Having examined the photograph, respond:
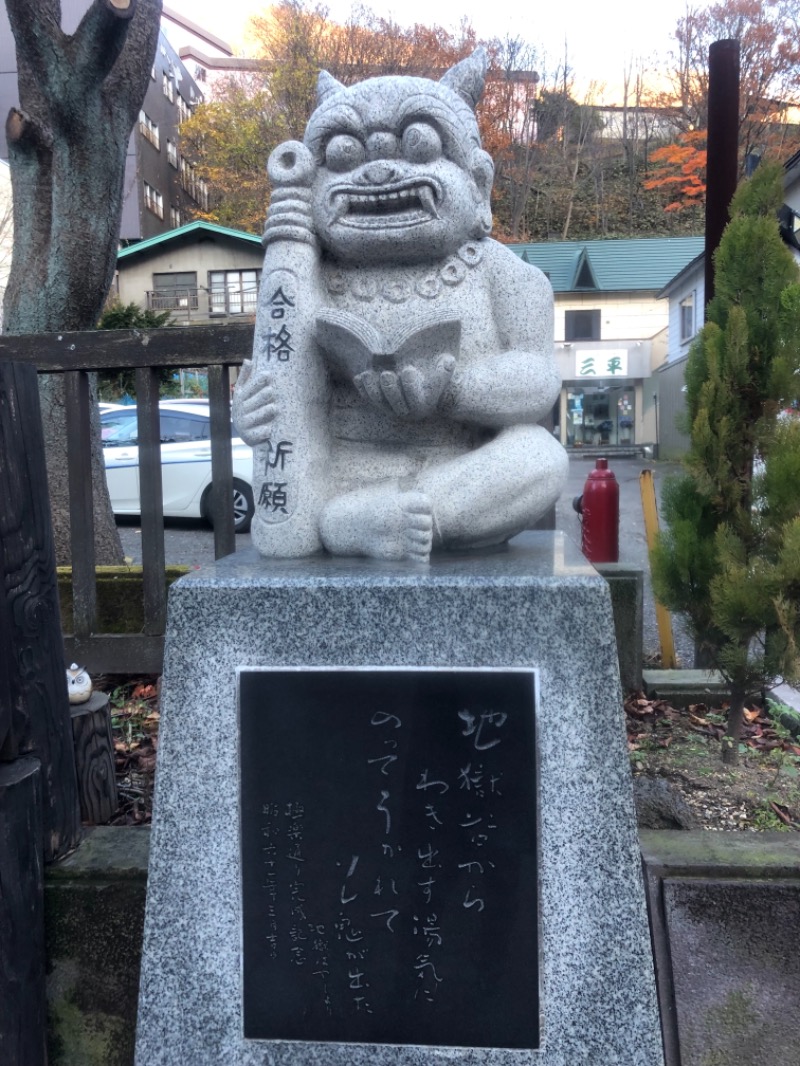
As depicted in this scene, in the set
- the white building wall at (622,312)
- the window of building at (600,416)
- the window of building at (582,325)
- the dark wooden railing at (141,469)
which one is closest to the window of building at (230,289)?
the white building wall at (622,312)

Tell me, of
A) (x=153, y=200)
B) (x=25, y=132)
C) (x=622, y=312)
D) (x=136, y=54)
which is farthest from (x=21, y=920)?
(x=153, y=200)

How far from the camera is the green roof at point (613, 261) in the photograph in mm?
20984

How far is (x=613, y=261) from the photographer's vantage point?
72.0 feet

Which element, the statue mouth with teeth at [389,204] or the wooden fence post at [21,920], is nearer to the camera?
the wooden fence post at [21,920]

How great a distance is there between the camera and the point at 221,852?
199cm

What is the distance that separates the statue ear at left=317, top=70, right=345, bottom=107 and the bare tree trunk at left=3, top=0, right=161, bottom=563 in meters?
2.70

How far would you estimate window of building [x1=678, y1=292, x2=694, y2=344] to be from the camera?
59.2 feet

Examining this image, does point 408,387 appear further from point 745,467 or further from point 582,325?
point 582,325

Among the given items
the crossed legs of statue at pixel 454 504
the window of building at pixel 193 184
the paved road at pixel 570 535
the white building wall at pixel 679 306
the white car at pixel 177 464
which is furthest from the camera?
the window of building at pixel 193 184

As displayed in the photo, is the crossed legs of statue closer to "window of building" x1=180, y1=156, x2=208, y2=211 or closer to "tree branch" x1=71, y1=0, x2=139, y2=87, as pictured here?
"tree branch" x1=71, y1=0, x2=139, y2=87

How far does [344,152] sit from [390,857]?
184cm

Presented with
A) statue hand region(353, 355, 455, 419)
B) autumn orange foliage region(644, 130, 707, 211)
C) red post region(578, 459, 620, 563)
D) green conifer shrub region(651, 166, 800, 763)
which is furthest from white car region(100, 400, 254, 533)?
autumn orange foliage region(644, 130, 707, 211)

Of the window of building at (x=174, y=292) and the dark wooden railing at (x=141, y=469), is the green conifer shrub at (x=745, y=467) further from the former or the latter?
the window of building at (x=174, y=292)

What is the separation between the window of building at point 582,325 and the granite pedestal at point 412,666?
795 inches
